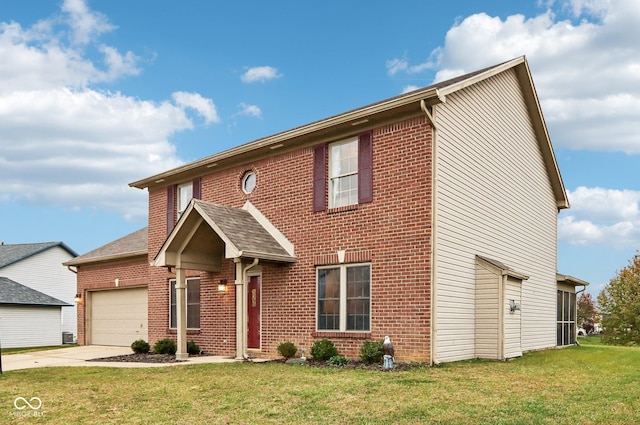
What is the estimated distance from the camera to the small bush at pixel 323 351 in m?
13.9

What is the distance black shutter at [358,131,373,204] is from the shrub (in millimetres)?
3367

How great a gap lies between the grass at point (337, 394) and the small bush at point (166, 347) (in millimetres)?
4302

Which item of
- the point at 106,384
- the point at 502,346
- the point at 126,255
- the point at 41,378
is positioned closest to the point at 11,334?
the point at 126,255

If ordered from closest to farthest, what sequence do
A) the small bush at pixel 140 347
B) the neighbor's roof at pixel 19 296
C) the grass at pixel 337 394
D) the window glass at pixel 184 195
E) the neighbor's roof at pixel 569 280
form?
the grass at pixel 337 394, the small bush at pixel 140 347, the window glass at pixel 184 195, the neighbor's roof at pixel 569 280, the neighbor's roof at pixel 19 296

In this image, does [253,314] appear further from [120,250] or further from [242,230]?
[120,250]

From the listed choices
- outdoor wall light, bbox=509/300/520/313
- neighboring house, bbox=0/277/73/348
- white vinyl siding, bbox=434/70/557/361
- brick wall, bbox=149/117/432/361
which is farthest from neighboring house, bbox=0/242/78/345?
outdoor wall light, bbox=509/300/520/313

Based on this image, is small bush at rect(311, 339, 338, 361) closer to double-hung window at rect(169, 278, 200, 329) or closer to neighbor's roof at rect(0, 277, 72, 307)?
double-hung window at rect(169, 278, 200, 329)

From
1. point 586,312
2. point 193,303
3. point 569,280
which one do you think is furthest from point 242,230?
point 586,312

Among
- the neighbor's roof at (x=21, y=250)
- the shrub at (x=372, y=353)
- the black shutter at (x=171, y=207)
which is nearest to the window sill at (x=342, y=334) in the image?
the shrub at (x=372, y=353)

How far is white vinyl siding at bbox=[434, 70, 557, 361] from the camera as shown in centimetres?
1353

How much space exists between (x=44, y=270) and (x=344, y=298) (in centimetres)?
2932

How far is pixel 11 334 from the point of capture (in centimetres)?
3023

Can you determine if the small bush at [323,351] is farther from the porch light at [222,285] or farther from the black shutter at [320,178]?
the porch light at [222,285]

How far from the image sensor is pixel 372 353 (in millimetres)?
12984
